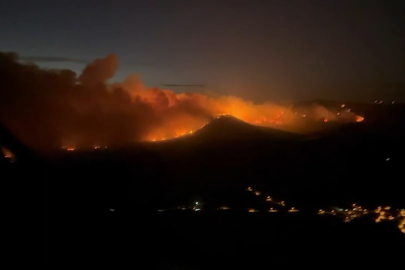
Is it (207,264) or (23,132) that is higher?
(23,132)

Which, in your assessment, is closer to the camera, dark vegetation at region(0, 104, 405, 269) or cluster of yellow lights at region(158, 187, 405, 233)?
dark vegetation at region(0, 104, 405, 269)

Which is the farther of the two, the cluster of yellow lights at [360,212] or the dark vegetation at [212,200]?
the cluster of yellow lights at [360,212]

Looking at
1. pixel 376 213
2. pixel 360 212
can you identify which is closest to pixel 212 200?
pixel 360 212

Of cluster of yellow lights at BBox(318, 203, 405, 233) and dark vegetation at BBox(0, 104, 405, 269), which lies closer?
dark vegetation at BBox(0, 104, 405, 269)

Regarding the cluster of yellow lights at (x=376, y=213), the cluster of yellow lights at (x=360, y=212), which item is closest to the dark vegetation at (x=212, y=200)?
the cluster of yellow lights at (x=360, y=212)

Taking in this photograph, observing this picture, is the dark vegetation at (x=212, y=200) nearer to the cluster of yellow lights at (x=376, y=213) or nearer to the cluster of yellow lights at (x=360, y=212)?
the cluster of yellow lights at (x=360, y=212)

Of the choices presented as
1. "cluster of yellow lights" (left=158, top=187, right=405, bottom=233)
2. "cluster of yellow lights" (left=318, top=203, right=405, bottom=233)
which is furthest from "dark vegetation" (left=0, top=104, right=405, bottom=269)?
"cluster of yellow lights" (left=318, top=203, right=405, bottom=233)

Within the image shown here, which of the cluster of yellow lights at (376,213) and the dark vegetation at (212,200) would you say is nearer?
the dark vegetation at (212,200)

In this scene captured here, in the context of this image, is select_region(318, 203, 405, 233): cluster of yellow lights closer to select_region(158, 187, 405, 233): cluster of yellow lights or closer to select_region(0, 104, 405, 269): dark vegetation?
select_region(158, 187, 405, 233): cluster of yellow lights

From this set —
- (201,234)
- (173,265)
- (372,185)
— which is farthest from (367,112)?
(173,265)

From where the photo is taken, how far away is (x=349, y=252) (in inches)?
284

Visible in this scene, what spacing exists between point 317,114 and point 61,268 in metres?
31.5

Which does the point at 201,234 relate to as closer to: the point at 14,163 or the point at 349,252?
the point at 349,252

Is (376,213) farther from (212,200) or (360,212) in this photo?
(212,200)
